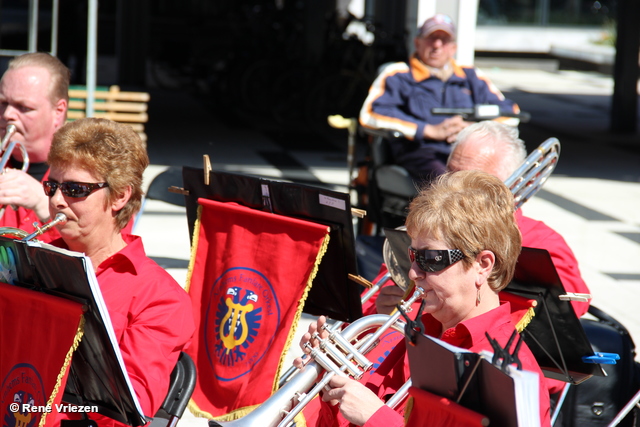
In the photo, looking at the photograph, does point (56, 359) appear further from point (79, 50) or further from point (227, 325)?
point (79, 50)

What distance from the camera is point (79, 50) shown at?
15.6 metres

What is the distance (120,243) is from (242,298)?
A: 64 cm

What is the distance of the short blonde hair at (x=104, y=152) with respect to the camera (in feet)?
8.44

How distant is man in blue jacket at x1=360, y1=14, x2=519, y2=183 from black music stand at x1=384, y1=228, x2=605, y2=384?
3136 millimetres

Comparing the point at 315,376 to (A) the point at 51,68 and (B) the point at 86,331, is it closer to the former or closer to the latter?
(B) the point at 86,331

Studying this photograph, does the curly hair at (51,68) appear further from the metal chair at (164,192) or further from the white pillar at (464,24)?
the white pillar at (464,24)

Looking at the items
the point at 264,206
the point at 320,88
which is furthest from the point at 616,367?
the point at 320,88

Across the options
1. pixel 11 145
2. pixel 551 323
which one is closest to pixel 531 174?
pixel 551 323

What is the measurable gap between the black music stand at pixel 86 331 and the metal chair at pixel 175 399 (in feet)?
0.85

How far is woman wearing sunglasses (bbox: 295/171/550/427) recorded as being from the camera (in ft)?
6.91

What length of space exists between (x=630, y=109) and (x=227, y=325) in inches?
493

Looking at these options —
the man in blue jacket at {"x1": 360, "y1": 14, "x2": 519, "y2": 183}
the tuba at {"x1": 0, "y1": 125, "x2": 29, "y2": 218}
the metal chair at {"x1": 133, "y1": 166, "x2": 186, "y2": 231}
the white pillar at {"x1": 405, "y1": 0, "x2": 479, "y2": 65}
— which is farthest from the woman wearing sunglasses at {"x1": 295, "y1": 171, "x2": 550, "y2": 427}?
the white pillar at {"x1": 405, "y1": 0, "x2": 479, "y2": 65}

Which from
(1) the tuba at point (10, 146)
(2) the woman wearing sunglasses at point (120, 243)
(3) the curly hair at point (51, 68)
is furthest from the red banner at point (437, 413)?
(3) the curly hair at point (51, 68)

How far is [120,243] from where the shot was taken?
2697 mm
